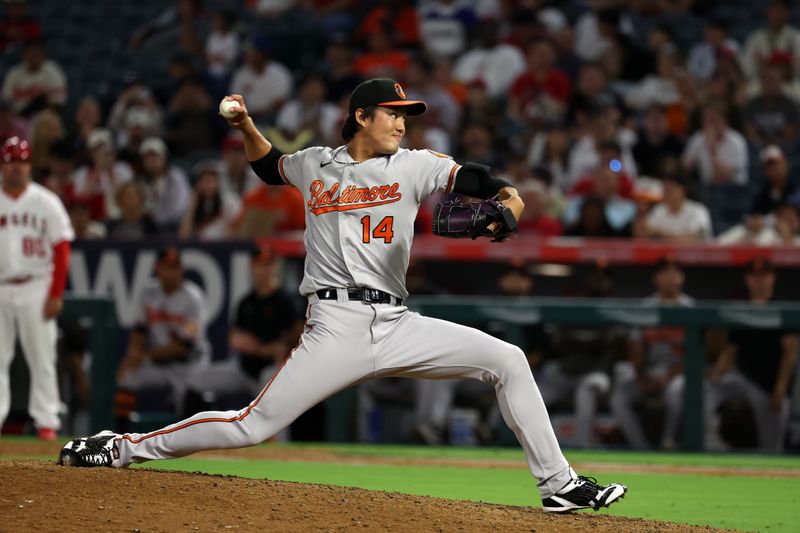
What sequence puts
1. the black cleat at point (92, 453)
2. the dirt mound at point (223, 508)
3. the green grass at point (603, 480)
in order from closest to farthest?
the dirt mound at point (223, 508) → the black cleat at point (92, 453) → the green grass at point (603, 480)

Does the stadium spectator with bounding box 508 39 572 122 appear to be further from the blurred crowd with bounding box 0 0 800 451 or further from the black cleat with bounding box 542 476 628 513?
the black cleat with bounding box 542 476 628 513

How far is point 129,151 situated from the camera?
13.3m

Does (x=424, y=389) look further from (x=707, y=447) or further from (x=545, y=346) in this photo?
(x=707, y=447)

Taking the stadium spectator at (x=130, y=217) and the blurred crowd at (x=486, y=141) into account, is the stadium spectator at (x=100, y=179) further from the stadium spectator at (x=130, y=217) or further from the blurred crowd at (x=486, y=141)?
the stadium spectator at (x=130, y=217)

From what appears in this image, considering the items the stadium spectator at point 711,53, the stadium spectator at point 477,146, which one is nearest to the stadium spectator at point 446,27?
the stadium spectator at point 477,146

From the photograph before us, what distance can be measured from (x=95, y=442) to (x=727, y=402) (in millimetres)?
5358

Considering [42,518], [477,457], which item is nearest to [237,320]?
[477,457]

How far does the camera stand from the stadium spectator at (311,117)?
12.7 meters

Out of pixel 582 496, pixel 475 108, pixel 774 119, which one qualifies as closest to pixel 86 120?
pixel 475 108

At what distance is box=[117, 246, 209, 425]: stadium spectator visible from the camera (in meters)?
10.2

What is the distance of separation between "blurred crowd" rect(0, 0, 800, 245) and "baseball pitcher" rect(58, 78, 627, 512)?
18.5 ft

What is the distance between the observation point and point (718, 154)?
1175cm

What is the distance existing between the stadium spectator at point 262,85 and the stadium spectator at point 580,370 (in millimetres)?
5646

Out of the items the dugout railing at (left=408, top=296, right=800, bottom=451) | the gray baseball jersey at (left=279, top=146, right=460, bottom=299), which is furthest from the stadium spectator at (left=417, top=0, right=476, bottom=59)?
the gray baseball jersey at (left=279, top=146, right=460, bottom=299)
